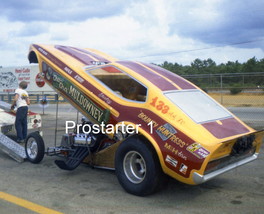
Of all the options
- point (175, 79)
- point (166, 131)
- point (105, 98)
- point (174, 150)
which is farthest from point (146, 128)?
point (175, 79)

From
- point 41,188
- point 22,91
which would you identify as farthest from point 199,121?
point 22,91

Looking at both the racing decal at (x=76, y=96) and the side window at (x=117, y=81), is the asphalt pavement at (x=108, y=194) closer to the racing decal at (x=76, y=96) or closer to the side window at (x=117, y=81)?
the racing decal at (x=76, y=96)

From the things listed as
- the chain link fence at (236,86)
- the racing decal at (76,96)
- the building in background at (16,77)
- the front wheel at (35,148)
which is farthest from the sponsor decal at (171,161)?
the building in background at (16,77)

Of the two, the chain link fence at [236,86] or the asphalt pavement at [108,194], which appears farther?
the chain link fence at [236,86]

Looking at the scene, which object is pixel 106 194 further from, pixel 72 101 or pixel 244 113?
pixel 244 113

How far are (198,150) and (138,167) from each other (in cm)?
111

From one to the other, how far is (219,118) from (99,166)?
87.5 inches

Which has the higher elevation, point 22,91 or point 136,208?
point 22,91

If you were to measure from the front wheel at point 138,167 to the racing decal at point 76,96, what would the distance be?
73 cm

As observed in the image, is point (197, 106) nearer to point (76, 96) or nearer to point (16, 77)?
point (76, 96)

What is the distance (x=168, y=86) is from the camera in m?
5.05

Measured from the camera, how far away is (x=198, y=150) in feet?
13.0

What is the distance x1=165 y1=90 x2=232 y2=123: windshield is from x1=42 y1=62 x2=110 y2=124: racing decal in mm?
1138

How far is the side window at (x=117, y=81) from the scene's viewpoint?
5517mm
